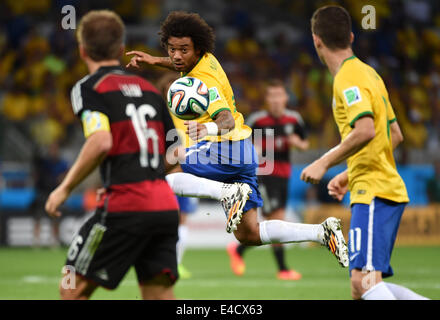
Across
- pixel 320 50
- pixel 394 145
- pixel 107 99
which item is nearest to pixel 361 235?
pixel 394 145

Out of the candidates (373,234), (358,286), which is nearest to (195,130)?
(373,234)

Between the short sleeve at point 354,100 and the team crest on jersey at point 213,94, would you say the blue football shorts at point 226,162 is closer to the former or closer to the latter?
the team crest on jersey at point 213,94

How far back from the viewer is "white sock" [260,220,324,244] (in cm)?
571

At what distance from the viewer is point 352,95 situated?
4.95 meters

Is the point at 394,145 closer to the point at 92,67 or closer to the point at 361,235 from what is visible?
the point at 361,235

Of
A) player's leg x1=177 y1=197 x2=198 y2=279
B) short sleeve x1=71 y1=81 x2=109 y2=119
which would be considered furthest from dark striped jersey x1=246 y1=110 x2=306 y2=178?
short sleeve x1=71 y1=81 x2=109 y2=119

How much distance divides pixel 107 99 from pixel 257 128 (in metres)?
6.76

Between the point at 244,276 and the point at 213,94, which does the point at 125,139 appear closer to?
the point at 213,94

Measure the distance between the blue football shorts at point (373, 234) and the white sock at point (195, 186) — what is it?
128 centimetres

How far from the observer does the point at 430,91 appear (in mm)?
18359

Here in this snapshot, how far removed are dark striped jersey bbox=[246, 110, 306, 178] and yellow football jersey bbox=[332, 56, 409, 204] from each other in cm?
552

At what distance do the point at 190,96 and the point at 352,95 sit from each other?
136cm

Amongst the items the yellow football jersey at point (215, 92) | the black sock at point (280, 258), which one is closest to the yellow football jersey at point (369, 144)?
the yellow football jersey at point (215, 92)

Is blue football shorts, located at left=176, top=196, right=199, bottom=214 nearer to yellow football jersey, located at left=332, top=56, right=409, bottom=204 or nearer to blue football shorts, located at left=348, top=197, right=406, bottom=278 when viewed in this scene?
yellow football jersey, located at left=332, top=56, right=409, bottom=204
